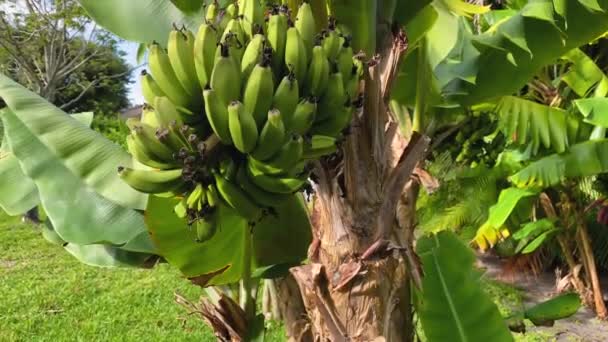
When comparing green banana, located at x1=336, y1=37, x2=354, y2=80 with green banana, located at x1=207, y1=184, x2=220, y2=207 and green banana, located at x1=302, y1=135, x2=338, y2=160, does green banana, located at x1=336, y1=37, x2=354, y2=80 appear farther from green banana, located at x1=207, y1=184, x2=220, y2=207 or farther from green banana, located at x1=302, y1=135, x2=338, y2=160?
green banana, located at x1=207, y1=184, x2=220, y2=207

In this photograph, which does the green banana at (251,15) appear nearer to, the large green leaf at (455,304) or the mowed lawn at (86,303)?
the large green leaf at (455,304)

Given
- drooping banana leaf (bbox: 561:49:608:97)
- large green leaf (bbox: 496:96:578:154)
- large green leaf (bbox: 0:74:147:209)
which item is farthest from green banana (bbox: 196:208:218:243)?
drooping banana leaf (bbox: 561:49:608:97)

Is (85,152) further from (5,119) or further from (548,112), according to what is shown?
(548,112)

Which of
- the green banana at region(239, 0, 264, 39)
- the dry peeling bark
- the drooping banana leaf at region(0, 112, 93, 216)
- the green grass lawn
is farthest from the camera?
the green grass lawn

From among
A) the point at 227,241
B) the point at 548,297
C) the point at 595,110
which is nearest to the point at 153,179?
the point at 227,241

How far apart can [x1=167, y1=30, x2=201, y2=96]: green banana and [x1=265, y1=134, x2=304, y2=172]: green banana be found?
0.16 metres

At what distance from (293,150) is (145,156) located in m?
0.21

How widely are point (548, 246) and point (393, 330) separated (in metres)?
3.39

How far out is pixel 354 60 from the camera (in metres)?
0.88

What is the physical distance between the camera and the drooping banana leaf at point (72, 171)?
1.15 meters

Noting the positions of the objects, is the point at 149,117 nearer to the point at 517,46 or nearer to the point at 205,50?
the point at 205,50

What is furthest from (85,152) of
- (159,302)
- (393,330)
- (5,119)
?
(159,302)

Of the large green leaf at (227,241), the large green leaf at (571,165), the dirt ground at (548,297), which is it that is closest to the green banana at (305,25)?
the large green leaf at (227,241)

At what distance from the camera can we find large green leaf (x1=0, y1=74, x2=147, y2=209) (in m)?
1.15
